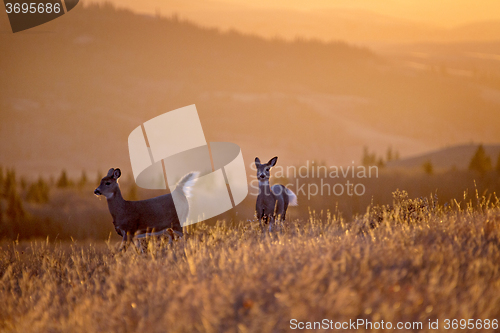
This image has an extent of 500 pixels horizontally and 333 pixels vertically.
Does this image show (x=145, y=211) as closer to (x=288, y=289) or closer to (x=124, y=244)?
(x=124, y=244)

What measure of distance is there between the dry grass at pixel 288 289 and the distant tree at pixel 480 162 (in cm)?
3221

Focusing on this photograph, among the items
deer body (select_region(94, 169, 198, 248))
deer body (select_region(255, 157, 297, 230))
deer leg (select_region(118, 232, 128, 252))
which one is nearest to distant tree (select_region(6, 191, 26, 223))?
deer body (select_region(94, 169, 198, 248))

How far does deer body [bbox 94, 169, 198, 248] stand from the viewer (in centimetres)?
955

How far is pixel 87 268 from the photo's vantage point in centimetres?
778

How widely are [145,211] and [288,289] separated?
5.76 meters

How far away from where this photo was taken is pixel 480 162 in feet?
117

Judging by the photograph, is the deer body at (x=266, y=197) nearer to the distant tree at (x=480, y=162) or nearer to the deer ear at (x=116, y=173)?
the deer ear at (x=116, y=173)

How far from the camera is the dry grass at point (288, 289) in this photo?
14.8ft

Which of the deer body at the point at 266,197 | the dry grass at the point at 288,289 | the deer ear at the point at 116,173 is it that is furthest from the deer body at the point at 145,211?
the dry grass at the point at 288,289

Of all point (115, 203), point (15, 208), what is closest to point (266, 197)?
point (115, 203)

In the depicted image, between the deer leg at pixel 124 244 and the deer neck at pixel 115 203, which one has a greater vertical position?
the deer neck at pixel 115 203

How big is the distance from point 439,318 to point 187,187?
7.20 metres

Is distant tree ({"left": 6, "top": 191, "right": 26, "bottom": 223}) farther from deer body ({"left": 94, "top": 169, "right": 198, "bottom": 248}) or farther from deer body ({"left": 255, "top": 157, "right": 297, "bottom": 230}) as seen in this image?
deer body ({"left": 255, "top": 157, "right": 297, "bottom": 230})

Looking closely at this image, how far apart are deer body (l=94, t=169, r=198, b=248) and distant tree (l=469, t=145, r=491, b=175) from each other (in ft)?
107
